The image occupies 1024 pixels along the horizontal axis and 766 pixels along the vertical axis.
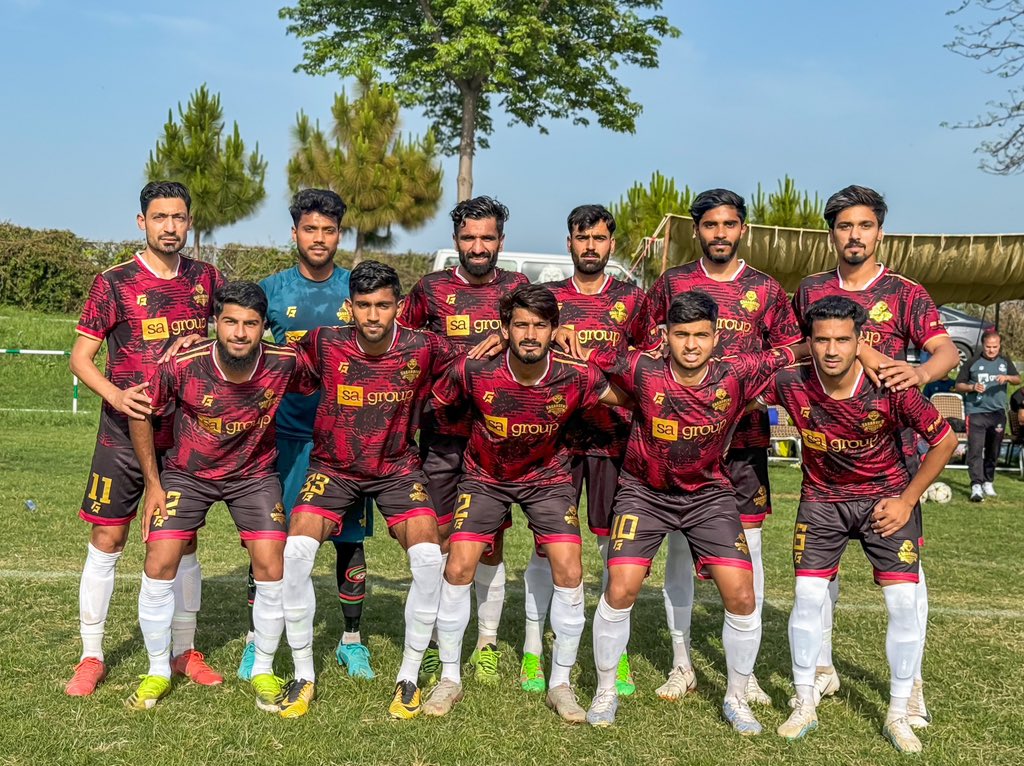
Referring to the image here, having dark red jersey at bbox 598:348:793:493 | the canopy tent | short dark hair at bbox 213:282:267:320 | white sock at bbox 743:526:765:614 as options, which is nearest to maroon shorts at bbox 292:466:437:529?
short dark hair at bbox 213:282:267:320

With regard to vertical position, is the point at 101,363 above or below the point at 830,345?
below

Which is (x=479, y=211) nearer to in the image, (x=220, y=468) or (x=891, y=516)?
(x=220, y=468)

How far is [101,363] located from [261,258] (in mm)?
5884

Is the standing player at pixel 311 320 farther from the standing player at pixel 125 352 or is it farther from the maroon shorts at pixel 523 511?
the maroon shorts at pixel 523 511

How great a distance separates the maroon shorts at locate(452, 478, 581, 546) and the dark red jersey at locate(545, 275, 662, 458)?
416mm

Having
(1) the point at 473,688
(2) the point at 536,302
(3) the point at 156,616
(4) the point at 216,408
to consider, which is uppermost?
(2) the point at 536,302

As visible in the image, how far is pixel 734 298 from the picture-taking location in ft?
17.8

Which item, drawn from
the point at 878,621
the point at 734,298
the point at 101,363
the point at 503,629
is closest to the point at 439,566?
the point at 503,629

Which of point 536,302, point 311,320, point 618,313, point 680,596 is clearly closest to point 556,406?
point 536,302

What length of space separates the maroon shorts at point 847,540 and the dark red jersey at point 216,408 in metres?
2.77

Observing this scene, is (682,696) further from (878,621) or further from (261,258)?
(261,258)

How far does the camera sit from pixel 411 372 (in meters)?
5.29

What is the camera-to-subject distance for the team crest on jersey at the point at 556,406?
16.9 feet

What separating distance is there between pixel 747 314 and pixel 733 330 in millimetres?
119
